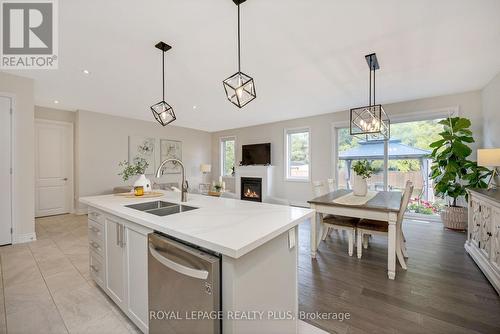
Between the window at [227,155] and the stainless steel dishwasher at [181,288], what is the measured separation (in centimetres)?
644

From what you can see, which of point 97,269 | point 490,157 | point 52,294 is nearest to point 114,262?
point 97,269

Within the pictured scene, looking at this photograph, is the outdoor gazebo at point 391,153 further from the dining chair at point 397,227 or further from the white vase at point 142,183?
the white vase at point 142,183

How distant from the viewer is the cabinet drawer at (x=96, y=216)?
186 centimetres

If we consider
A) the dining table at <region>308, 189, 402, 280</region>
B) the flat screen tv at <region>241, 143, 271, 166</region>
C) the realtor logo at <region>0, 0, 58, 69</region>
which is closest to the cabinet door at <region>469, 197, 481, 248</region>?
the dining table at <region>308, 189, 402, 280</region>

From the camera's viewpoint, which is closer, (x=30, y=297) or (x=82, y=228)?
(x=30, y=297)

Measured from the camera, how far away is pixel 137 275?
1.45m

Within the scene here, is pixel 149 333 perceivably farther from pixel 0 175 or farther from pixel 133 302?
pixel 0 175

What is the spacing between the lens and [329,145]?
5.43 meters

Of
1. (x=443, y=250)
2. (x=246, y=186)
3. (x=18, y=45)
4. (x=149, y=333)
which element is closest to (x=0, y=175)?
(x=18, y=45)

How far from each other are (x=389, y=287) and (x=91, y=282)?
3.03 m

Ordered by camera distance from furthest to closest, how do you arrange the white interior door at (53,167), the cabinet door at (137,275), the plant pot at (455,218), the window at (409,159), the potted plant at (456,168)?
the white interior door at (53,167) < the window at (409,159) < the plant pot at (455,218) < the potted plant at (456,168) < the cabinet door at (137,275)

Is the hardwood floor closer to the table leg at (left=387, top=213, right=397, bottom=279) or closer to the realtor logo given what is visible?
the table leg at (left=387, top=213, right=397, bottom=279)

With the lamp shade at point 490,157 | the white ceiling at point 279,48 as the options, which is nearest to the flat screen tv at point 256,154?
the white ceiling at point 279,48

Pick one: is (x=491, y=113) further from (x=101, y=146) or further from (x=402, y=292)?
(x=101, y=146)
